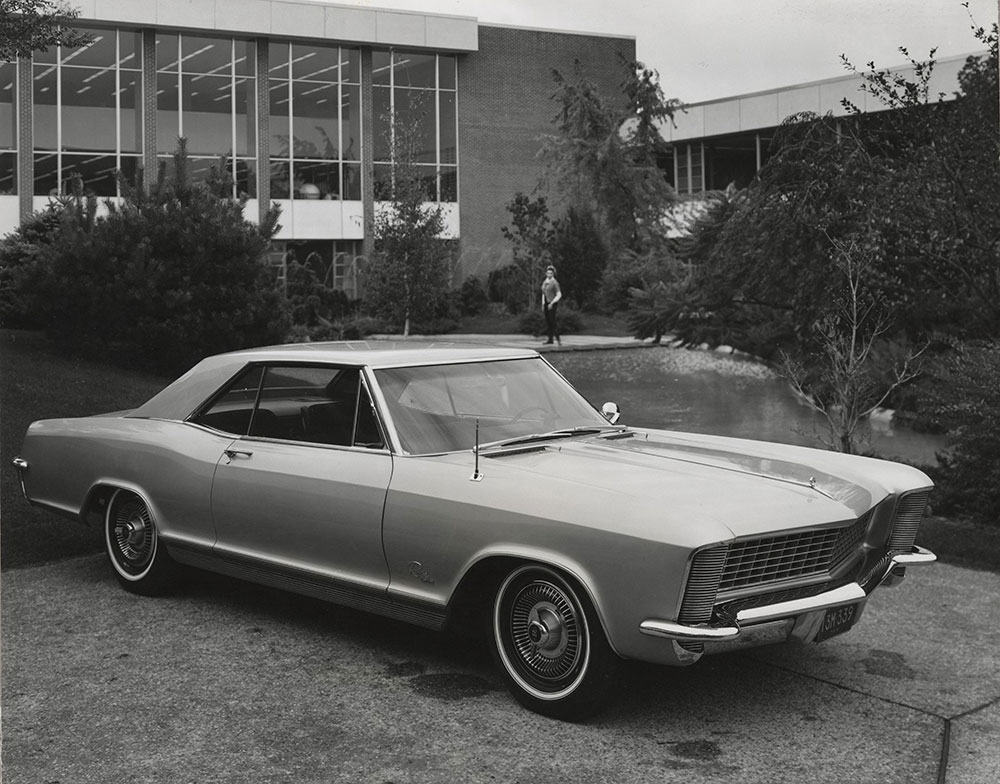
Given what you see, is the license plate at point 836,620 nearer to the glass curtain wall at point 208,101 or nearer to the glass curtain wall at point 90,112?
the glass curtain wall at point 90,112

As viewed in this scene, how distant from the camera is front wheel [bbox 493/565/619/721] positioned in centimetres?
433

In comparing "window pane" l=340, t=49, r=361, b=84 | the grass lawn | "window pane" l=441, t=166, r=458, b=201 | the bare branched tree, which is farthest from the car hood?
"window pane" l=441, t=166, r=458, b=201

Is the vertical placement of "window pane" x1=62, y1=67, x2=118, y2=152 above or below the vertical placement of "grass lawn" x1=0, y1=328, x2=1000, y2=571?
above

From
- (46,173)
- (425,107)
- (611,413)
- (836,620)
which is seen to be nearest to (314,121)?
(425,107)

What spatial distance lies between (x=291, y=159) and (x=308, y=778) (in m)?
34.5

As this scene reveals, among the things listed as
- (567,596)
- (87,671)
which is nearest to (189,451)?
(87,671)

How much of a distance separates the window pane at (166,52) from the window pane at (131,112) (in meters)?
0.85

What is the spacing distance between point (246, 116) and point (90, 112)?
463cm

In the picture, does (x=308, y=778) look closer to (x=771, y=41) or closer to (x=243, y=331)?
(x=243, y=331)

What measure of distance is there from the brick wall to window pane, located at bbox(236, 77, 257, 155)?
22.7 feet

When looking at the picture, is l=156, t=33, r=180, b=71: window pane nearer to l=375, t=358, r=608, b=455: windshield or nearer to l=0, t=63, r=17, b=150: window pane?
l=0, t=63, r=17, b=150: window pane

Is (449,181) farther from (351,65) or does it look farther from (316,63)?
(316,63)

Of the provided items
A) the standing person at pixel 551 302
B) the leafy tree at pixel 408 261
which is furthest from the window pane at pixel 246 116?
the standing person at pixel 551 302

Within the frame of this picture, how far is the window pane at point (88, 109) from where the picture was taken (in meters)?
33.4
